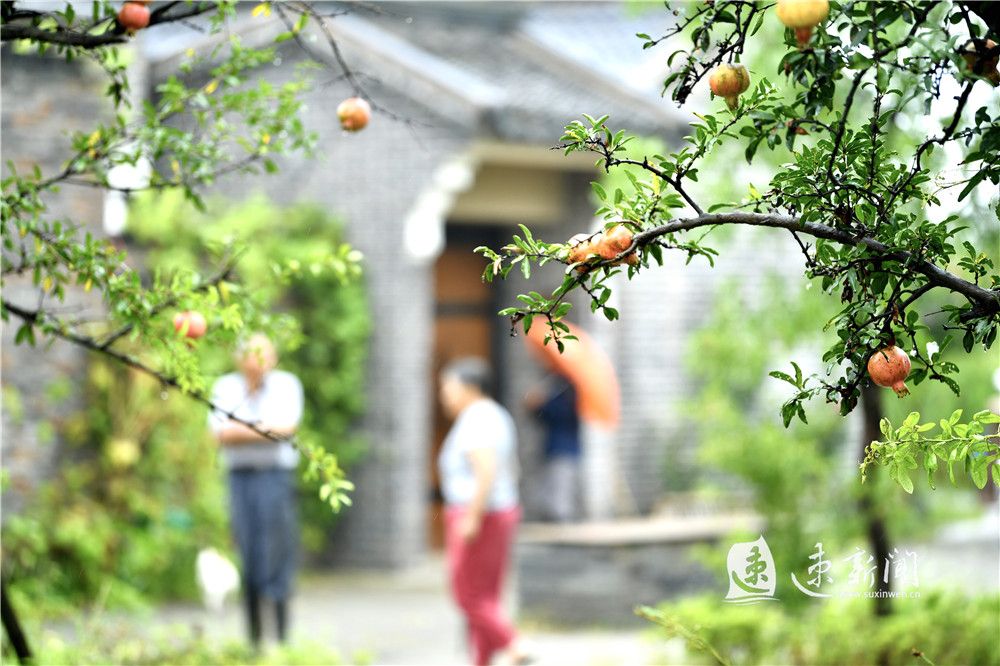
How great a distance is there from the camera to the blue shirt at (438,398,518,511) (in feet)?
21.7

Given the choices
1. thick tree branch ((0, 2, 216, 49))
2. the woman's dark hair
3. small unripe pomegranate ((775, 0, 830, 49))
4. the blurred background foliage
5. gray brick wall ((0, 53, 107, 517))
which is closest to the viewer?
small unripe pomegranate ((775, 0, 830, 49))

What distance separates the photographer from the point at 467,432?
6.67 m

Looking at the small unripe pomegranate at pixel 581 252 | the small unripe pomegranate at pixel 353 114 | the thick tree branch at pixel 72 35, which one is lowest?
the small unripe pomegranate at pixel 581 252

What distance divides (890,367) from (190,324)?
1.79m

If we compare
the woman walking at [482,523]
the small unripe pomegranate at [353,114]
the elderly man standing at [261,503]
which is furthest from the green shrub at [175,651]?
the small unripe pomegranate at [353,114]

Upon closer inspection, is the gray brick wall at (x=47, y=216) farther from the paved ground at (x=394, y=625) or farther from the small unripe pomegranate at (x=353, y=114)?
the small unripe pomegranate at (x=353, y=114)
